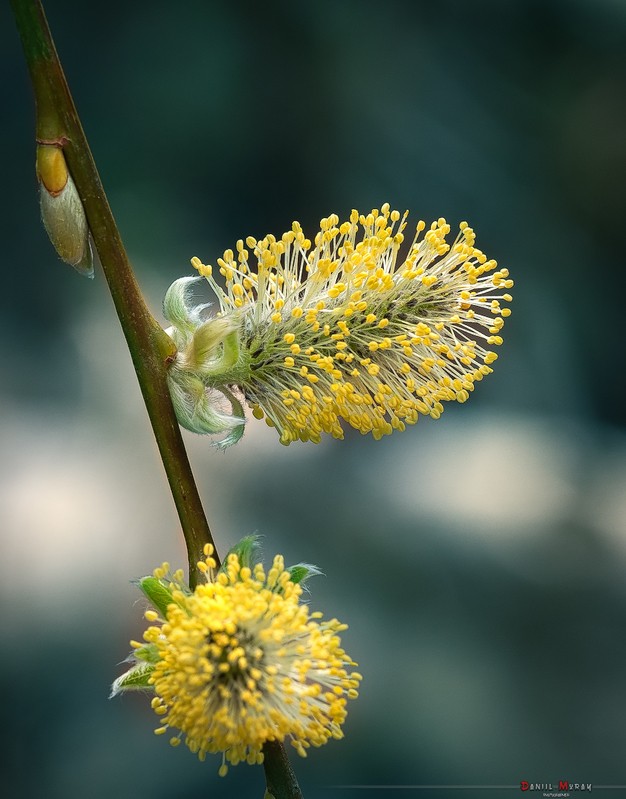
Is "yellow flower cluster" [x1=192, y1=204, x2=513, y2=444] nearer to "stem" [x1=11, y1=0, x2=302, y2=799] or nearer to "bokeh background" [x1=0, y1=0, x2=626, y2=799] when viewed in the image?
"stem" [x1=11, y1=0, x2=302, y2=799]

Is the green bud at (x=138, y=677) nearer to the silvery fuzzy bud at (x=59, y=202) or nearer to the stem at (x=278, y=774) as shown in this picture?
the stem at (x=278, y=774)

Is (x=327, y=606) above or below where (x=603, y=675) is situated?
above

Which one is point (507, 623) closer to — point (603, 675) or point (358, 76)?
point (603, 675)

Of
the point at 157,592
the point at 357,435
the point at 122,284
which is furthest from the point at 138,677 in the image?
the point at 357,435

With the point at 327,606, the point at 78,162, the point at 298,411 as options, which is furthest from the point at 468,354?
the point at 327,606

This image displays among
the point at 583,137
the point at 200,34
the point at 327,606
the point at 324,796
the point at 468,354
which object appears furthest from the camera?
the point at 583,137

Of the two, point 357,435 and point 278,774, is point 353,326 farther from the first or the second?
point 357,435
